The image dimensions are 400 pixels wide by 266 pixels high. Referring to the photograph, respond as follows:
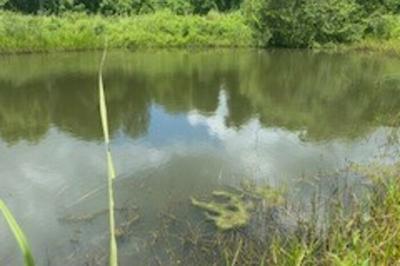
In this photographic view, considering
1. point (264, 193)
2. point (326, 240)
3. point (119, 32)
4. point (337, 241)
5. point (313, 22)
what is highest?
point (337, 241)

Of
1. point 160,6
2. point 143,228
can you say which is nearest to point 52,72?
point 143,228

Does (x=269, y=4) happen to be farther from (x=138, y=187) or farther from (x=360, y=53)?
(x=138, y=187)

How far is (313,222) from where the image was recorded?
3639 mm

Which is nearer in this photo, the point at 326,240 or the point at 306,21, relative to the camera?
the point at 326,240

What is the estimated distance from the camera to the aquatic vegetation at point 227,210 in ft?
14.8

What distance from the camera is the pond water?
188 inches

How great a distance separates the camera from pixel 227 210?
4.83 meters

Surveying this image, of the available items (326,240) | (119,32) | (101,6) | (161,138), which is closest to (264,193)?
(326,240)

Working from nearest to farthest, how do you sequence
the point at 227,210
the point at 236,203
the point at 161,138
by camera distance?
the point at 227,210
the point at 236,203
the point at 161,138

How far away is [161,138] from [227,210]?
2.80m

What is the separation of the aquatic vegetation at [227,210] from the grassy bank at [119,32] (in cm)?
1217

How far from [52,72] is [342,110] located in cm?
705

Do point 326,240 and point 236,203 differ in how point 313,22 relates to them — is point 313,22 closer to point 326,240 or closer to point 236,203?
point 236,203

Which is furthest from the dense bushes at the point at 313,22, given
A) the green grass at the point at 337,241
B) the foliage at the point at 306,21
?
the green grass at the point at 337,241
